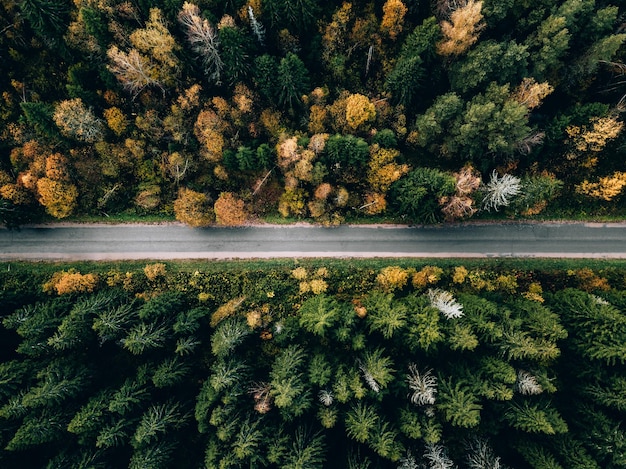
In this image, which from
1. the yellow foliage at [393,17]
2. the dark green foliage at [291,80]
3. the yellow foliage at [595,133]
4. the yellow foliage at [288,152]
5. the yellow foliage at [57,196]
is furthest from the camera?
the yellow foliage at [57,196]

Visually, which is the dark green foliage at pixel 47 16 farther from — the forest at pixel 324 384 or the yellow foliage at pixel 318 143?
the yellow foliage at pixel 318 143

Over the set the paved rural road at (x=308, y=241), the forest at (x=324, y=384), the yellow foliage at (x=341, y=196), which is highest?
the yellow foliage at (x=341, y=196)

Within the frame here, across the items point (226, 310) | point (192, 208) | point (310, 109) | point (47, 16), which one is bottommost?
point (226, 310)

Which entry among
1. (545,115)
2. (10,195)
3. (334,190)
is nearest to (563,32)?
(545,115)

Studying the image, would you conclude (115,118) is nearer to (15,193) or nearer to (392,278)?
(15,193)

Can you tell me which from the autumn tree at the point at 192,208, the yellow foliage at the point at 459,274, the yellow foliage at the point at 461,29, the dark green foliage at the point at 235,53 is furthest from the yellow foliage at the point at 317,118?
the yellow foliage at the point at 459,274

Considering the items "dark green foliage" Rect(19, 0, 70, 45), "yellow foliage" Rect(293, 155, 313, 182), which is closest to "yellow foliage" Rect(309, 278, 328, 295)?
"yellow foliage" Rect(293, 155, 313, 182)

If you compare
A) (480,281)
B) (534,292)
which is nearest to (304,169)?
(480,281)
